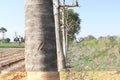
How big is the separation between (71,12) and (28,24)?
149 feet

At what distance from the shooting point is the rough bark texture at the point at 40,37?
3180mm

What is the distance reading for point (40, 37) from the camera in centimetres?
319

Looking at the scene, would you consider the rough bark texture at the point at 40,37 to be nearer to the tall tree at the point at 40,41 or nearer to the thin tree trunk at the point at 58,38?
the tall tree at the point at 40,41

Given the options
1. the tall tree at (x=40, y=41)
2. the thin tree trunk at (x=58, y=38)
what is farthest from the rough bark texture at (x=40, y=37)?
the thin tree trunk at (x=58, y=38)

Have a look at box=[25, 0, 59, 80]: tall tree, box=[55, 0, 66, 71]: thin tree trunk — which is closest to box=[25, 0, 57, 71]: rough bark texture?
box=[25, 0, 59, 80]: tall tree

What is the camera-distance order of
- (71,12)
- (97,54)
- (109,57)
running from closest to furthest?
(109,57), (97,54), (71,12)

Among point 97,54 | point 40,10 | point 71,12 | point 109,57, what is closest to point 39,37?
point 40,10

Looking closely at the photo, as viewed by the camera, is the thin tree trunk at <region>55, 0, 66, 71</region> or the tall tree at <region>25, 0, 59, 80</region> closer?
the tall tree at <region>25, 0, 59, 80</region>

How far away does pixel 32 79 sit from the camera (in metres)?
3.17

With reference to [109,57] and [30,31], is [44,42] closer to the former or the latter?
[30,31]

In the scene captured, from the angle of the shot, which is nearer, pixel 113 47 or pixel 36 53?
pixel 36 53

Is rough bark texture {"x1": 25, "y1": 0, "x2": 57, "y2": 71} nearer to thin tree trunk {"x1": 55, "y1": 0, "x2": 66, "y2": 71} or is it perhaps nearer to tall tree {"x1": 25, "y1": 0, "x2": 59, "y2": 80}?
tall tree {"x1": 25, "y1": 0, "x2": 59, "y2": 80}

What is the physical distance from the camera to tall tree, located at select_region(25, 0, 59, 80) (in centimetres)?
318

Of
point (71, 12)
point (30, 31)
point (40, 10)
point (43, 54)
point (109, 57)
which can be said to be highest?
point (71, 12)
